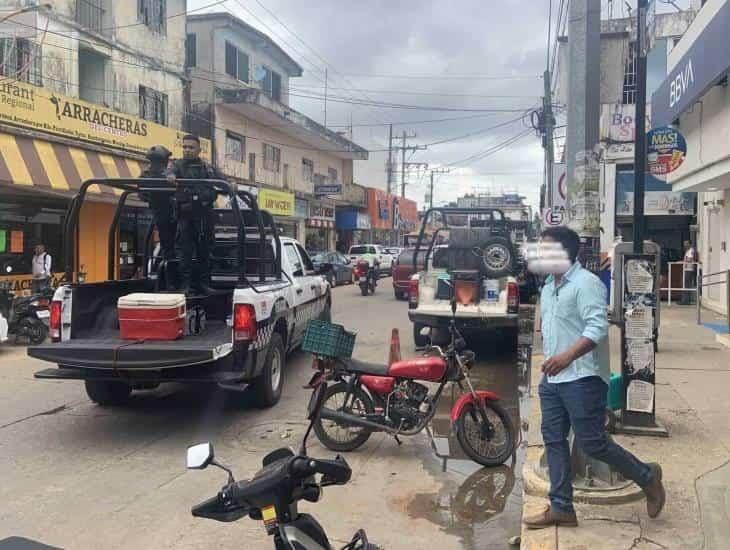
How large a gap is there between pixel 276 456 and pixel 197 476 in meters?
2.91

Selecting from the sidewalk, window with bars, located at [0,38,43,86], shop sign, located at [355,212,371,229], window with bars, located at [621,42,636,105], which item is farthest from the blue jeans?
shop sign, located at [355,212,371,229]

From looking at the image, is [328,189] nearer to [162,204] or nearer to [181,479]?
[162,204]

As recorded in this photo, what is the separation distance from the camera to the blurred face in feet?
23.9

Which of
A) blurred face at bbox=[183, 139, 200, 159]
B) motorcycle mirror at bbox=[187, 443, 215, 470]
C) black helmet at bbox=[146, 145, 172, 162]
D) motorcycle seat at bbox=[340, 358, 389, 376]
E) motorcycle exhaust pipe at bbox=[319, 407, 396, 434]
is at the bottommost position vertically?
motorcycle exhaust pipe at bbox=[319, 407, 396, 434]

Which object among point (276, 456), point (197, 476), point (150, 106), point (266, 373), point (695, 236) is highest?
point (150, 106)

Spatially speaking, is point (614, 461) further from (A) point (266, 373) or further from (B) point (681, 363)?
(B) point (681, 363)

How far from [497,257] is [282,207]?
20605 mm

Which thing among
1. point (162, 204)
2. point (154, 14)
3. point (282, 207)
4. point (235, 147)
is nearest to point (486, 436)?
point (162, 204)

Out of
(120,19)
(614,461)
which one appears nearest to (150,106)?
(120,19)

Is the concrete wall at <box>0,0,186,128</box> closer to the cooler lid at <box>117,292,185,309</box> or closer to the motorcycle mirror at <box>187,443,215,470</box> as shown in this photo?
the cooler lid at <box>117,292,185,309</box>

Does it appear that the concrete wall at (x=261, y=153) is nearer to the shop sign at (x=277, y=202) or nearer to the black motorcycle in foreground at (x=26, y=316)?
the shop sign at (x=277, y=202)

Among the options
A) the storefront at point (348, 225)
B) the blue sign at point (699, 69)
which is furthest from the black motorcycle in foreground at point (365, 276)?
the storefront at point (348, 225)

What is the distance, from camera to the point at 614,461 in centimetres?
391

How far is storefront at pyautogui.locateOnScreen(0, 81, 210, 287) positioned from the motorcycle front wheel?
1058 centimetres
